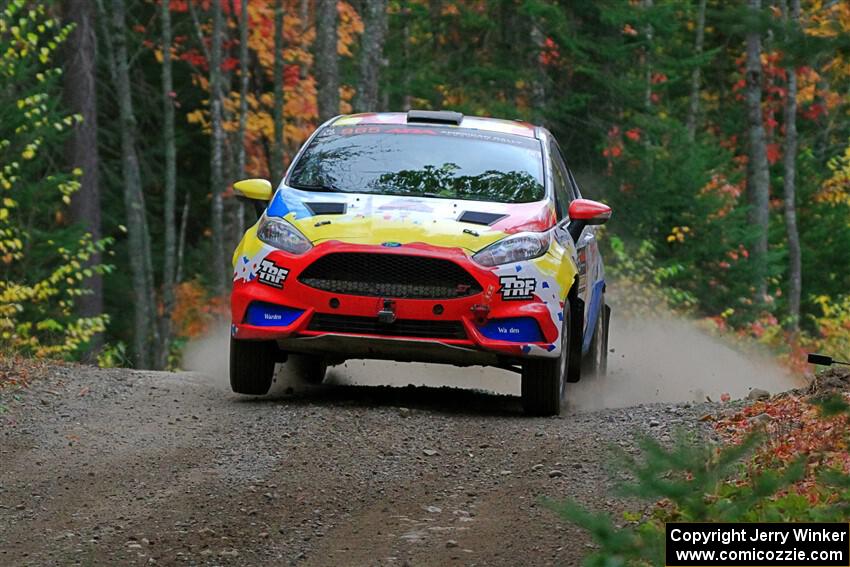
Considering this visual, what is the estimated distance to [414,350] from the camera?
32.1ft

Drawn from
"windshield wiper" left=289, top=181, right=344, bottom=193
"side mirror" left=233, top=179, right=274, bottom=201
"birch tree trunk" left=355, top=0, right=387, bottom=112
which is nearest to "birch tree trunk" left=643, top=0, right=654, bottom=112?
"birch tree trunk" left=355, top=0, right=387, bottom=112

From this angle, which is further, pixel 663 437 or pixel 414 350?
pixel 414 350

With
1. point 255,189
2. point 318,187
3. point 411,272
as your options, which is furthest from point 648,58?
point 411,272

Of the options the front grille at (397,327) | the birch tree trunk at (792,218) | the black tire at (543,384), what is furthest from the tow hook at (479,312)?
the birch tree trunk at (792,218)

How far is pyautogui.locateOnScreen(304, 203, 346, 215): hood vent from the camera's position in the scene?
10.1 meters

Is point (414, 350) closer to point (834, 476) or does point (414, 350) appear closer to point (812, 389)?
point (812, 389)

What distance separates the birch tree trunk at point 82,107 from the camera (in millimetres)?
26672

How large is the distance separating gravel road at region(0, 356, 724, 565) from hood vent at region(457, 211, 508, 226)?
1.26 metres

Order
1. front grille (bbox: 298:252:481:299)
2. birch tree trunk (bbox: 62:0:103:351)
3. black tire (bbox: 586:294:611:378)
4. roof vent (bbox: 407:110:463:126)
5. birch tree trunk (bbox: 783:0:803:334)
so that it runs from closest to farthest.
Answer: front grille (bbox: 298:252:481:299) → roof vent (bbox: 407:110:463:126) → black tire (bbox: 586:294:611:378) → birch tree trunk (bbox: 62:0:103:351) → birch tree trunk (bbox: 783:0:803:334)

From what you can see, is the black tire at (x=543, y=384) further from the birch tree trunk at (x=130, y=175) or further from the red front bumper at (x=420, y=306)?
the birch tree trunk at (x=130, y=175)

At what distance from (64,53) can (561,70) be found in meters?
9.30

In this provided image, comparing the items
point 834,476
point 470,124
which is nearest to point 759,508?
point 834,476

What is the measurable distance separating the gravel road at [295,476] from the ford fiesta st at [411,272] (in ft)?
1.33

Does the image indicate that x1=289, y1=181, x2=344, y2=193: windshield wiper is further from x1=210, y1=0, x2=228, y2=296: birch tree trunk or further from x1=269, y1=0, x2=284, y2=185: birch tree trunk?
x1=210, y1=0, x2=228, y2=296: birch tree trunk
